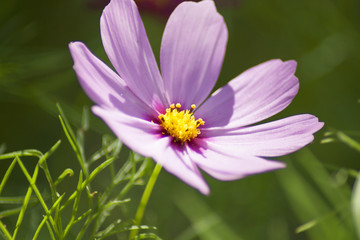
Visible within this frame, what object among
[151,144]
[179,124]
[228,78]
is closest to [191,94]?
[179,124]

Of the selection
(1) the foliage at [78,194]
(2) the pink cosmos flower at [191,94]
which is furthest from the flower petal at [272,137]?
(1) the foliage at [78,194]

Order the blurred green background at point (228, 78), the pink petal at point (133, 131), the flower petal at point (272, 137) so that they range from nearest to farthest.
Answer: the pink petal at point (133, 131) → the flower petal at point (272, 137) → the blurred green background at point (228, 78)

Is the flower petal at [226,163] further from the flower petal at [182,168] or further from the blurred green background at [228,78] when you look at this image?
the blurred green background at [228,78]

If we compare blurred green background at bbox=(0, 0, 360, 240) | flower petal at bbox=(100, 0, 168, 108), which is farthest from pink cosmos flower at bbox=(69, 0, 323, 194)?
blurred green background at bbox=(0, 0, 360, 240)

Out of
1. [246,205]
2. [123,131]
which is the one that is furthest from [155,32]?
[123,131]

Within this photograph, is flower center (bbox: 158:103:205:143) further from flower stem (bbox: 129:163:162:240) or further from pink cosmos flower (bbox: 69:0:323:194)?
flower stem (bbox: 129:163:162:240)

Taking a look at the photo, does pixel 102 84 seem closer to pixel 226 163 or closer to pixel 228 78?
pixel 226 163
